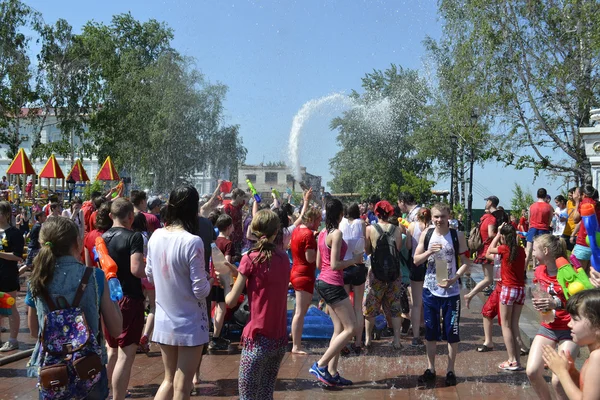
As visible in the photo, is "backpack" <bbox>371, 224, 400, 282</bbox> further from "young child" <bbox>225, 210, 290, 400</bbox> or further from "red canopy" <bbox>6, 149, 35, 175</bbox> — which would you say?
"red canopy" <bbox>6, 149, 35, 175</bbox>

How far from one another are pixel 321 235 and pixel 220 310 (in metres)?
1.64

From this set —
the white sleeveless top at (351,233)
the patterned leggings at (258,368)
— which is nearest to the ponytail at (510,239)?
the white sleeveless top at (351,233)

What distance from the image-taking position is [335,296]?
6.76m

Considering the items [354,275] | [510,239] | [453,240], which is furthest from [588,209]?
[354,275]

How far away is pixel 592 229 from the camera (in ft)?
25.0

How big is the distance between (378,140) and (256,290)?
5201 centimetres

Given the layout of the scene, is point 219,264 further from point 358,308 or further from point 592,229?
point 592,229

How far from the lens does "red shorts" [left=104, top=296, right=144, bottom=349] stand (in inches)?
208

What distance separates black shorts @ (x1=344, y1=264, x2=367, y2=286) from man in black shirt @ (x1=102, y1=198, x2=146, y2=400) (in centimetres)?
319

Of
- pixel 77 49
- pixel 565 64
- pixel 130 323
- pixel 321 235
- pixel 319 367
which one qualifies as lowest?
pixel 319 367

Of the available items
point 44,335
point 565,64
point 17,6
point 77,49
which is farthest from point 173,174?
point 44,335

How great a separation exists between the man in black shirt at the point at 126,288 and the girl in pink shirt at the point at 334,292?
200cm

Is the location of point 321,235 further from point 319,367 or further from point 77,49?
point 77,49

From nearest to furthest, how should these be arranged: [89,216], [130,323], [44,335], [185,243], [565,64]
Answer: [44,335], [185,243], [130,323], [89,216], [565,64]
